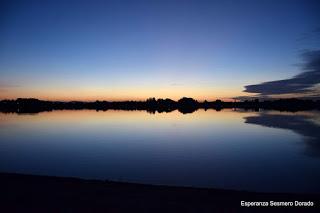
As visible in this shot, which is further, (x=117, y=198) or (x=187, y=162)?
(x=187, y=162)

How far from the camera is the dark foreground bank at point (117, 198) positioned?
9555mm

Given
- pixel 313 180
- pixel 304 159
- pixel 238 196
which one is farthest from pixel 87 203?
pixel 304 159

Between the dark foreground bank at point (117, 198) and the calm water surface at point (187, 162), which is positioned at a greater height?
the dark foreground bank at point (117, 198)

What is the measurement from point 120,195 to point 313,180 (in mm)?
14070

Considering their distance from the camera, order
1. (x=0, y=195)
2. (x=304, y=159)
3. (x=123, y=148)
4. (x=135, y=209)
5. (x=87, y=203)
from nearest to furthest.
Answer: (x=135, y=209), (x=87, y=203), (x=0, y=195), (x=304, y=159), (x=123, y=148)

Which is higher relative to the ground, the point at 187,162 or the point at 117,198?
the point at 117,198

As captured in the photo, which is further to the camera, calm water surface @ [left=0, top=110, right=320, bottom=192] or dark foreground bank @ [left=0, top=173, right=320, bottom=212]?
calm water surface @ [left=0, top=110, right=320, bottom=192]

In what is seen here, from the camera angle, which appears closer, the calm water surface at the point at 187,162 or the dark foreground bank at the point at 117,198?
the dark foreground bank at the point at 117,198

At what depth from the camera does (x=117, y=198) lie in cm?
1059

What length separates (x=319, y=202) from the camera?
407 inches

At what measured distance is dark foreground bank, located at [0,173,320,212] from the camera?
955 cm

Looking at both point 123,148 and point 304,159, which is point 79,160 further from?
point 304,159

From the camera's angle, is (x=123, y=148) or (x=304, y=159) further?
(x=123, y=148)

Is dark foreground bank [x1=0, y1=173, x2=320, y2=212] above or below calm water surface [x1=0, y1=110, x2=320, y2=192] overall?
above
